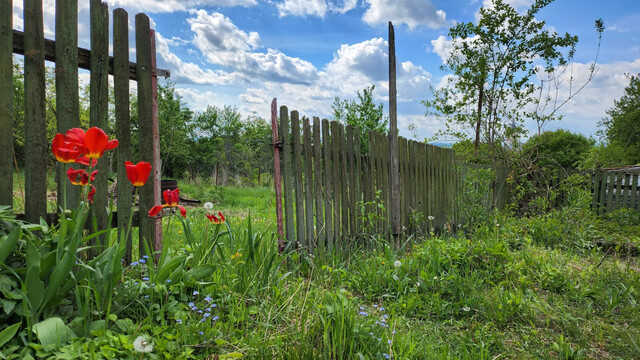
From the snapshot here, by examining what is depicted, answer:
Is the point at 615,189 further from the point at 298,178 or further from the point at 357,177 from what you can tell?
the point at 298,178

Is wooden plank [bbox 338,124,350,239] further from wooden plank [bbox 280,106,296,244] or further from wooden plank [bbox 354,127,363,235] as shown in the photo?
wooden plank [bbox 280,106,296,244]

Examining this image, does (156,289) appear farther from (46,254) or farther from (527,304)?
(527,304)

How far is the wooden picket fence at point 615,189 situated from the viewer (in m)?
9.77

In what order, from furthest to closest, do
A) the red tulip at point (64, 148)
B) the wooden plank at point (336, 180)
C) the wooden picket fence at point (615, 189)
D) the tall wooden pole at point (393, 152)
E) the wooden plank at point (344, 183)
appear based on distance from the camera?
the wooden picket fence at point (615, 189) < the tall wooden pole at point (393, 152) < the wooden plank at point (344, 183) < the wooden plank at point (336, 180) < the red tulip at point (64, 148)

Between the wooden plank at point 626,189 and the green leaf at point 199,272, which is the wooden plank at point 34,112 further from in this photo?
the wooden plank at point 626,189

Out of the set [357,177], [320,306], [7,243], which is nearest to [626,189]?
[357,177]

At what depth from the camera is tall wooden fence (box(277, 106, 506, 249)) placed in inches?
144

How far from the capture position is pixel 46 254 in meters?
1.69

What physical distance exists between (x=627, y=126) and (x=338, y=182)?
24567mm

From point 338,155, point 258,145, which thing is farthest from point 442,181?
point 258,145

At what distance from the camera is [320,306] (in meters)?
2.29

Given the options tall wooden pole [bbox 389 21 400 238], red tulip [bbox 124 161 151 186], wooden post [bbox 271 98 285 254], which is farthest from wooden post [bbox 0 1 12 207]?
tall wooden pole [bbox 389 21 400 238]

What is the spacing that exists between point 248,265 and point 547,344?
83.2 inches

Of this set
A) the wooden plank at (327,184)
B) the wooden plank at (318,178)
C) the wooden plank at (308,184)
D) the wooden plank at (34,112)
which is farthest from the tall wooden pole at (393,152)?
the wooden plank at (34,112)
